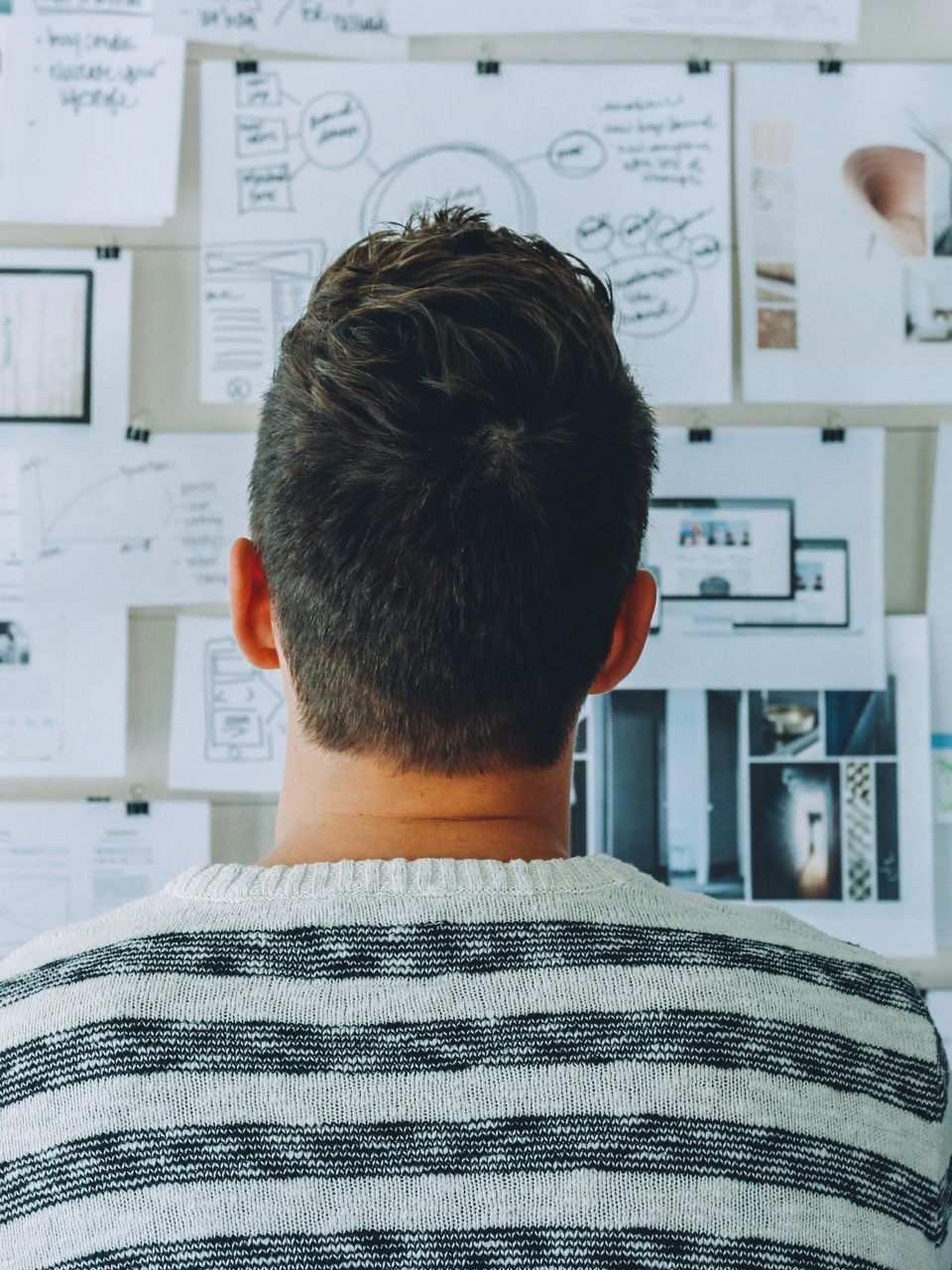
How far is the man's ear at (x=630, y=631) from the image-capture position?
67 cm

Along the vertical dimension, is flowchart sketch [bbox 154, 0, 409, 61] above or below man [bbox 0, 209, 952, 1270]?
above

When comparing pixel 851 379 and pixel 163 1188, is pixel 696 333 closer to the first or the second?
pixel 851 379

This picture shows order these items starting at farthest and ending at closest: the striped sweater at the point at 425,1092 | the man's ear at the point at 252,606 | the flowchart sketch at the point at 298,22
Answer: the flowchart sketch at the point at 298,22, the man's ear at the point at 252,606, the striped sweater at the point at 425,1092

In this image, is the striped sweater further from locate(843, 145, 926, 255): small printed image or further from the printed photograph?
locate(843, 145, 926, 255): small printed image

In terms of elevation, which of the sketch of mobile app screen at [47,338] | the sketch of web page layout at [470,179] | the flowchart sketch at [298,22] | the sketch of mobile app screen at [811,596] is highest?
the flowchart sketch at [298,22]

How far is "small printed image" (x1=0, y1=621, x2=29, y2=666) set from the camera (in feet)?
4.08

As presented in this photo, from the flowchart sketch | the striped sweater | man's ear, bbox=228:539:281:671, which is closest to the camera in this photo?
the striped sweater

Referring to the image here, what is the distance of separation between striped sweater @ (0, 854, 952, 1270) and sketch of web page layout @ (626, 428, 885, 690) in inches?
28.8

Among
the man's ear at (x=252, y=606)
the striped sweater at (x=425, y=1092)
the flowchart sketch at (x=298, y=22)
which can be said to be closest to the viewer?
the striped sweater at (x=425, y=1092)

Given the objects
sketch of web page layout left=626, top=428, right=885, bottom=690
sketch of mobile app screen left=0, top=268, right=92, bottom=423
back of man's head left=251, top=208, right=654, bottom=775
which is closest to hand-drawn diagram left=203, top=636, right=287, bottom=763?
sketch of mobile app screen left=0, top=268, right=92, bottom=423

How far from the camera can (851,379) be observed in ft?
4.15

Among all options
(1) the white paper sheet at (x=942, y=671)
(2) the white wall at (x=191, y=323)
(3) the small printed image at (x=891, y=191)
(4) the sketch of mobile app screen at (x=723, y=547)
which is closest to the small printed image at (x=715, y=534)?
(4) the sketch of mobile app screen at (x=723, y=547)

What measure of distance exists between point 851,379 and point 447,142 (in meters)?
0.53

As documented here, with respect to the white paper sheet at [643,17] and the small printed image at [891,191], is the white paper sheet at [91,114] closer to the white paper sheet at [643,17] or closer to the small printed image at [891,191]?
the white paper sheet at [643,17]
